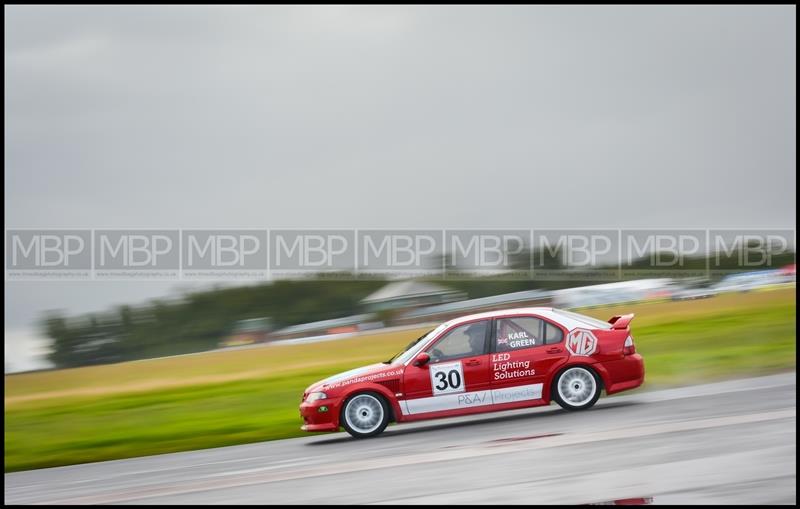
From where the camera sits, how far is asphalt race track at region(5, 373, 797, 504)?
6.92 m

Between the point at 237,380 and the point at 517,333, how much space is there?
11701mm

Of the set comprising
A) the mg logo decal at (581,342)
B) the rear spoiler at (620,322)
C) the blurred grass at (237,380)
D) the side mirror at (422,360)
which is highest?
the rear spoiler at (620,322)

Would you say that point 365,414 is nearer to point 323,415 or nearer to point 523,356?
point 323,415

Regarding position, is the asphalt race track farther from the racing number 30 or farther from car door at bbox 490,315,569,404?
the racing number 30

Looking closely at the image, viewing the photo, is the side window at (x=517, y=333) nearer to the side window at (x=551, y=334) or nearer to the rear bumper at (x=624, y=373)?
the side window at (x=551, y=334)

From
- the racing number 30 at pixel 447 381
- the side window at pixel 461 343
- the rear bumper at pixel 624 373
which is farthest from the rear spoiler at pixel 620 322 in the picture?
the racing number 30 at pixel 447 381

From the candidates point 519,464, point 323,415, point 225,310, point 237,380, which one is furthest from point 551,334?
point 225,310

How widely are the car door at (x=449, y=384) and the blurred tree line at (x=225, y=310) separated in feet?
51.0

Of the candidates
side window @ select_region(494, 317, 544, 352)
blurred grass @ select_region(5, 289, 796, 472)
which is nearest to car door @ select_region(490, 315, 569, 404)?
side window @ select_region(494, 317, 544, 352)

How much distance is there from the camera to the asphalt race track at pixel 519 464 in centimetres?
692

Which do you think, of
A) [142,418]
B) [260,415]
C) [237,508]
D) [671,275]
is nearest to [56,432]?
[142,418]

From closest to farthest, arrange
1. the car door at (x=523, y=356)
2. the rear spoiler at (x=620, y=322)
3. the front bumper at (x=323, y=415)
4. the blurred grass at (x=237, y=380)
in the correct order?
the car door at (x=523, y=356)
the front bumper at (x=323, y=415)
the rear spoiler at (x=620, y=322)
the blurred grass at (x=237, y=380)

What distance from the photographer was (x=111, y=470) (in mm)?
12047

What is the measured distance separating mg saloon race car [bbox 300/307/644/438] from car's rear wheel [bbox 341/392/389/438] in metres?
0.01
